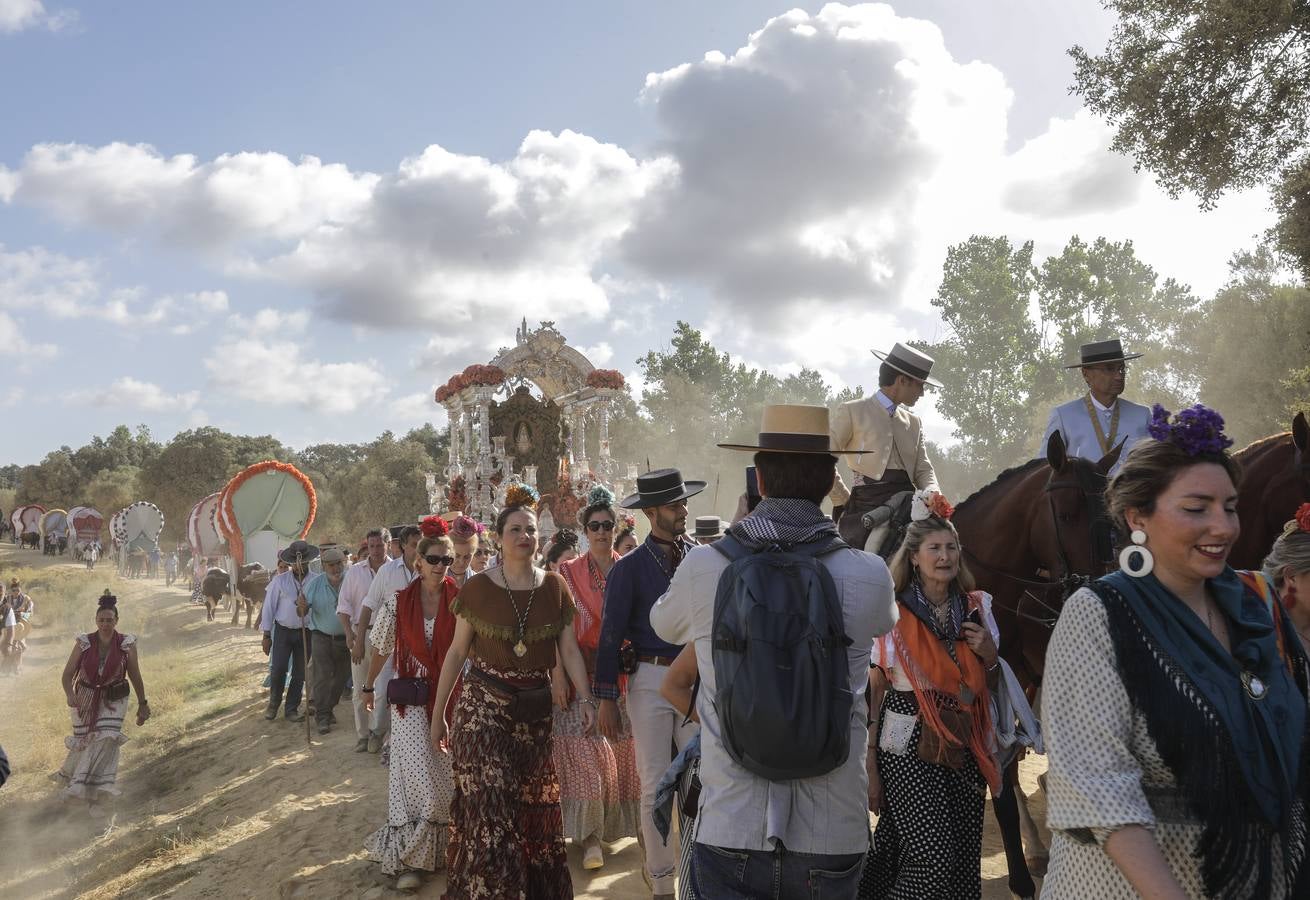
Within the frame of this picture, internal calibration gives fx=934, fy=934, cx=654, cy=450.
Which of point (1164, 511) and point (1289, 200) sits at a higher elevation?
point (1289, 200)

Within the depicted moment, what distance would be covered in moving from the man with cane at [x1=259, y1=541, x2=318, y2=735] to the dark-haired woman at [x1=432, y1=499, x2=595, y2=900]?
682 cm

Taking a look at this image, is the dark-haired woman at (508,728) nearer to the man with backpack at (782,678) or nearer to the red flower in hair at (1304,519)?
the man with backpack at (782,678)

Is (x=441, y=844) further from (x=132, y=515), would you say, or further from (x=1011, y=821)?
(x=132, y=515)

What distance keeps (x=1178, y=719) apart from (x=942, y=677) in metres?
1.97

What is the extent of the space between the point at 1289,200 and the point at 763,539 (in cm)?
1372

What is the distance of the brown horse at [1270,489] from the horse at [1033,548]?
739 mm

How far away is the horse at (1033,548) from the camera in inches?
184

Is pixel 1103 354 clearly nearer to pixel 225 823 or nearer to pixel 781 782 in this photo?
pixel 781 782

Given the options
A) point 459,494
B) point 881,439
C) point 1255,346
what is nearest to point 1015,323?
point 1255,346

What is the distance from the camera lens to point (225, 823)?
25.6 feet

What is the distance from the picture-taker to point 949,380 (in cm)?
5600

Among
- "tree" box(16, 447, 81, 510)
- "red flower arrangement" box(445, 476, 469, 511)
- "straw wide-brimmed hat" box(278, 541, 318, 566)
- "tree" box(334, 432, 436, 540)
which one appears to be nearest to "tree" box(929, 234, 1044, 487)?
"tree" box(334, 432, 436, 540)

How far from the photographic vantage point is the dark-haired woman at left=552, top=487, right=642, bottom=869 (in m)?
5.84

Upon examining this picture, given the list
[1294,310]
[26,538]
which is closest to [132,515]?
[26,538]
